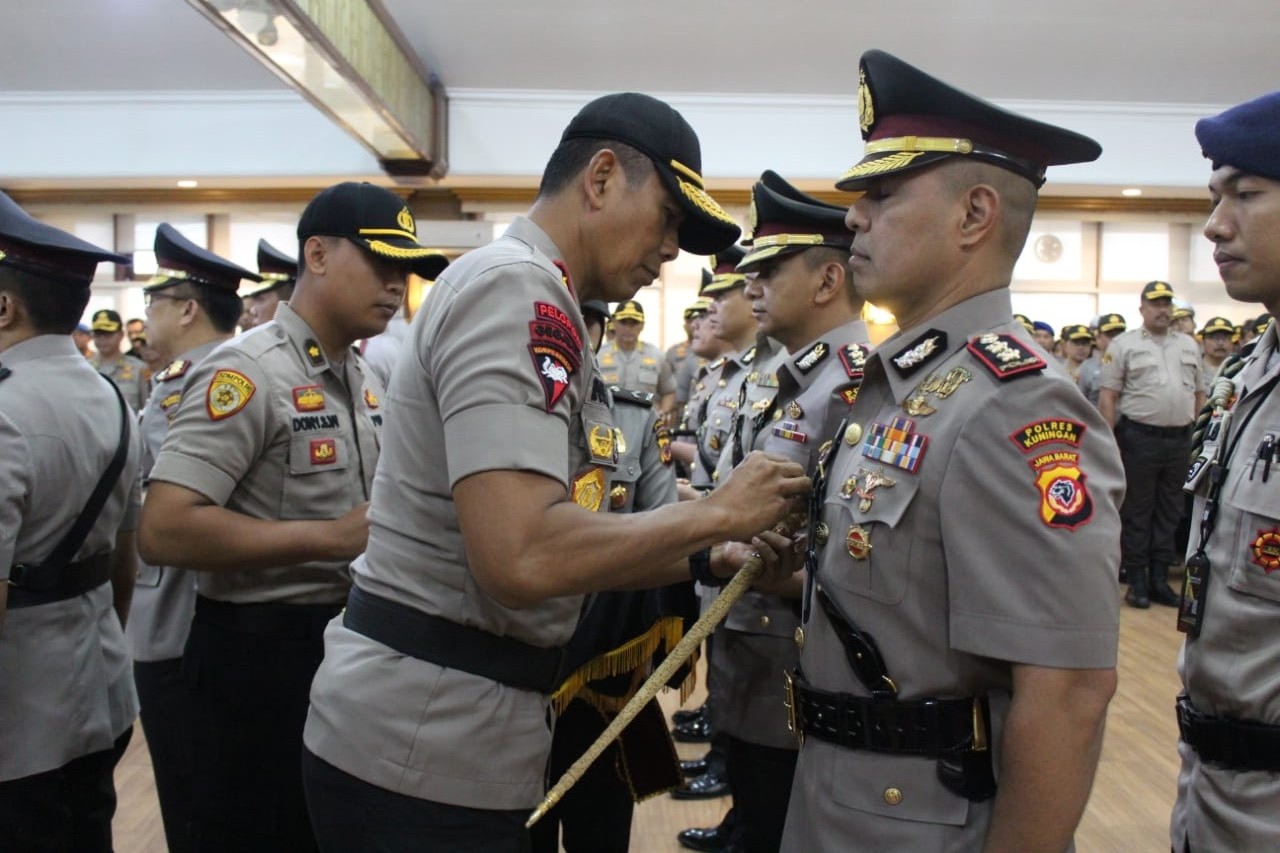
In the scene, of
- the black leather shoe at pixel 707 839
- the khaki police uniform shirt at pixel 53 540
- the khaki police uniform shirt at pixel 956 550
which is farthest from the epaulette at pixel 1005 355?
the black leather shoe at pixel 707 839

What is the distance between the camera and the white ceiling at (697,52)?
5891mm

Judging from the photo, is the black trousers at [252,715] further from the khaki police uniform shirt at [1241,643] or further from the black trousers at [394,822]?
the khaki police uniform shirt at [1241,643]

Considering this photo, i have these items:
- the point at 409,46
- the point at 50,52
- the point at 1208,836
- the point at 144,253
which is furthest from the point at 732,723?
the point at 144,253

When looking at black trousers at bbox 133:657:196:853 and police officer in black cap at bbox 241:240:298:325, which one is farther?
police officer in black cap at bbox 241:240:298:325

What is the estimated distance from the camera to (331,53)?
4.49 meters

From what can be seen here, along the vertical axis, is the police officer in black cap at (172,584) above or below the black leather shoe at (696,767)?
above

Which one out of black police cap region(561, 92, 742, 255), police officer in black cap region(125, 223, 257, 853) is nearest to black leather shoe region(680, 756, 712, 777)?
police officer in black cap region(125, 223, 257, 853)

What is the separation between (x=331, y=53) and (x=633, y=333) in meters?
3.57

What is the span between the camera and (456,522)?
1.16 meters

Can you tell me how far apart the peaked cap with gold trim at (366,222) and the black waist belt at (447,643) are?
3.11 ft

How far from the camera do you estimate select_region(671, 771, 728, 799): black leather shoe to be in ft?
10.4

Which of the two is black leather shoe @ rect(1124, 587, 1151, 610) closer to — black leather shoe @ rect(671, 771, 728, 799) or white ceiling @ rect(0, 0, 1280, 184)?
white ceiling @ rect(0, 0, 1280, 184)

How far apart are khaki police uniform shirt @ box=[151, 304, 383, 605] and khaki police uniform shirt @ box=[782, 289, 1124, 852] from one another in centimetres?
107

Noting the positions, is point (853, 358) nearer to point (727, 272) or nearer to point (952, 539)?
point (952, 539)
